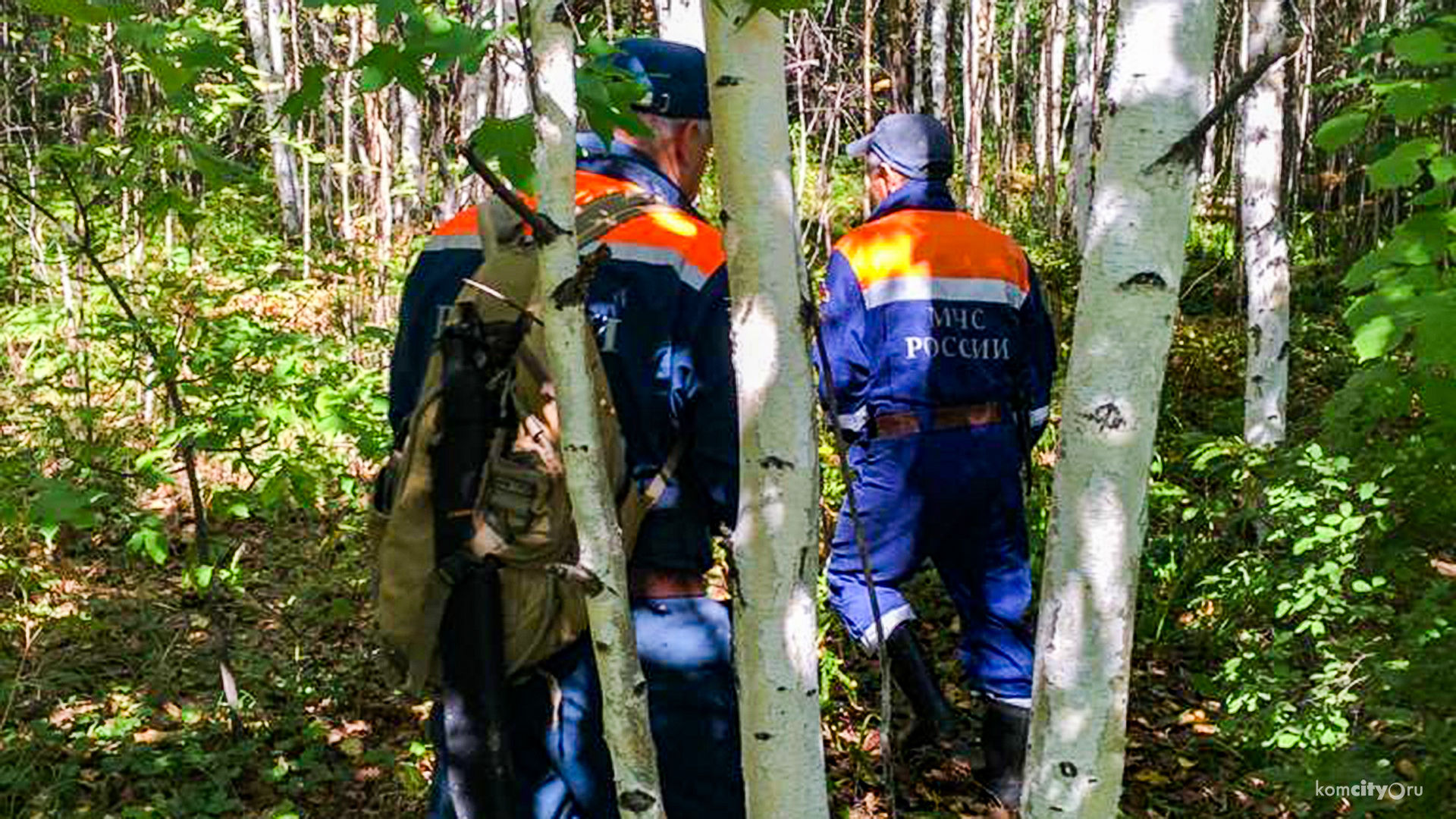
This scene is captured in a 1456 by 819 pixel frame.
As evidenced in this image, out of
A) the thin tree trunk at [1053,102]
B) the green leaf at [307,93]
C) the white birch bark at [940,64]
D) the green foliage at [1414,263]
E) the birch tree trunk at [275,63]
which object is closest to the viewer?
the green leaf at [307,93]

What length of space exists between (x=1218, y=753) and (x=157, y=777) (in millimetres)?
3787

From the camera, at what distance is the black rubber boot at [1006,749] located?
3654 millimetres

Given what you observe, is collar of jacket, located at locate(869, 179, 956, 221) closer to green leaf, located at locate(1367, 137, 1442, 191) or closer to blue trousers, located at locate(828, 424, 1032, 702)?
blue trousers, located at locate(828, 424, 1032, 702)

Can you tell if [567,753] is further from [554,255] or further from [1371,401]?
[1371,401]

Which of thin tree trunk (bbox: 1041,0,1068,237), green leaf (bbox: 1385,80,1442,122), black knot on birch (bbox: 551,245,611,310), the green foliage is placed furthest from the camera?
thin tree trunk (bbox: 1041,0,1068,237)

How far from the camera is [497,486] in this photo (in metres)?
1.83

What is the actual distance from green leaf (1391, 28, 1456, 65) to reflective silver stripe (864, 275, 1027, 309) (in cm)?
156

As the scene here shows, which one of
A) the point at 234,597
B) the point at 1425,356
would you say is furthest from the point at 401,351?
the point at 234,597

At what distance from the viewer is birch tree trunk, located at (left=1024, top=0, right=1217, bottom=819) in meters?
1.29

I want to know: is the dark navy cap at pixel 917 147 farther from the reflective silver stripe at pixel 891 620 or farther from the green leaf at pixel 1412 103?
the green leaf at pixel 1412 103

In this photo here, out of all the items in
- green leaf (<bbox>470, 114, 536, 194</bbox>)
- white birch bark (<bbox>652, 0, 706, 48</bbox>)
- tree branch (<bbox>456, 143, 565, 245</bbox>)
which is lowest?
tree branch (<bbox>456, 143, 565, 245</bbox>)

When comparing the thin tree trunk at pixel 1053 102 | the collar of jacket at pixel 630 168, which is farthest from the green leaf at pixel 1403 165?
the thin tree trunk at pixel 1053 102

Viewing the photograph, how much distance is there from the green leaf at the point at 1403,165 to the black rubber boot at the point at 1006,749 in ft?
6.60

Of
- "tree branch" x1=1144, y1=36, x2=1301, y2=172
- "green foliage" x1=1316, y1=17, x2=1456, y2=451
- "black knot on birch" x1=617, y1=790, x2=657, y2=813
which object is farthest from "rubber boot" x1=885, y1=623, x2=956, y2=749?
"tree branch" x1=1144, y1=36, x2=1301, y2=172
